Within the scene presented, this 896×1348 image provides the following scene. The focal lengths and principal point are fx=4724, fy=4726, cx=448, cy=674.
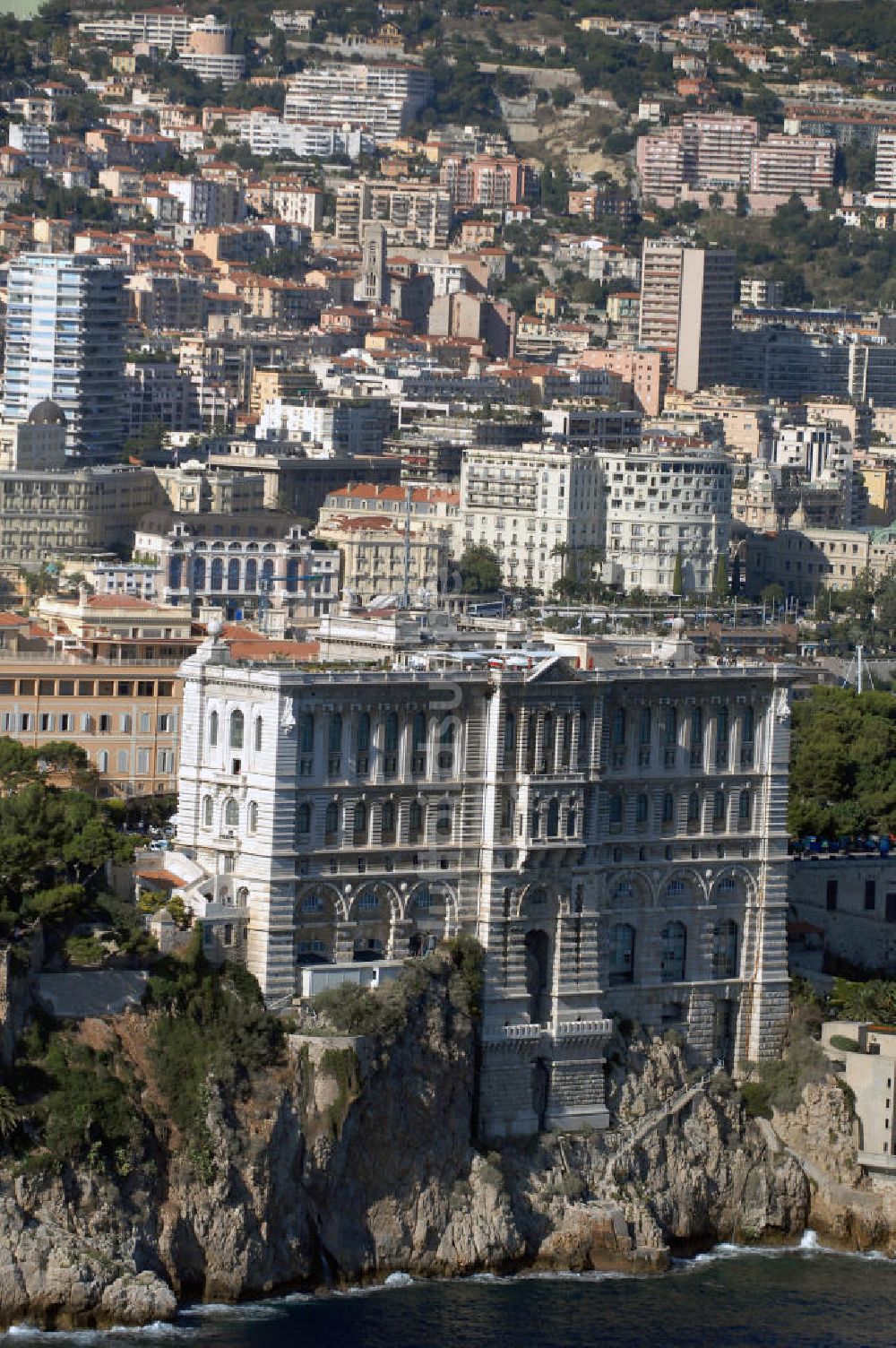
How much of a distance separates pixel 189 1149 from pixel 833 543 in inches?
4091

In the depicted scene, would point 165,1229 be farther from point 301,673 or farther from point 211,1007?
point 301,673

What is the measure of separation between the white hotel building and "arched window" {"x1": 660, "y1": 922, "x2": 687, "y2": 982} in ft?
0.11

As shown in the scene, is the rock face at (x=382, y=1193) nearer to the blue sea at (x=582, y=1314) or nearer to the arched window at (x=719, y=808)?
the blue sea at (x=582, y=1314)

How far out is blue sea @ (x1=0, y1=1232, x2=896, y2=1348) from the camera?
68375 mm

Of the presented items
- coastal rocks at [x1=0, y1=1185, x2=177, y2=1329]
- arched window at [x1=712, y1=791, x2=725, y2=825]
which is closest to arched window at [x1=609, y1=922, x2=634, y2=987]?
arched window at [x1=712, y1=791, x2=725, y2=825]

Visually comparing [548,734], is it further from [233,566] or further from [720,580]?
[720,580]

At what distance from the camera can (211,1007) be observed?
72.2 m

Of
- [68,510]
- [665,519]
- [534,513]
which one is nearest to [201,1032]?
[68,510]

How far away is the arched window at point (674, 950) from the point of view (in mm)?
79000

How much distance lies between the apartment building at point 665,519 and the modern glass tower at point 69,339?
78.4ft

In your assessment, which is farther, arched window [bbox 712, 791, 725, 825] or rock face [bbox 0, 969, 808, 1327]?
arched window [bbox 712, 791, 725, 825]

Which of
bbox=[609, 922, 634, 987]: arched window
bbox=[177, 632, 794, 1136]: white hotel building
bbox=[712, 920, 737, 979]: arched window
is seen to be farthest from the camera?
bbox=[712, 920, 737, 979]: arched window

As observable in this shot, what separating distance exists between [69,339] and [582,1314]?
11374 cm

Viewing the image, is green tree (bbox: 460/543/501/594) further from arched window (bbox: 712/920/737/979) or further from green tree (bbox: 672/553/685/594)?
arched window (bbox: 712/920/737/979)
